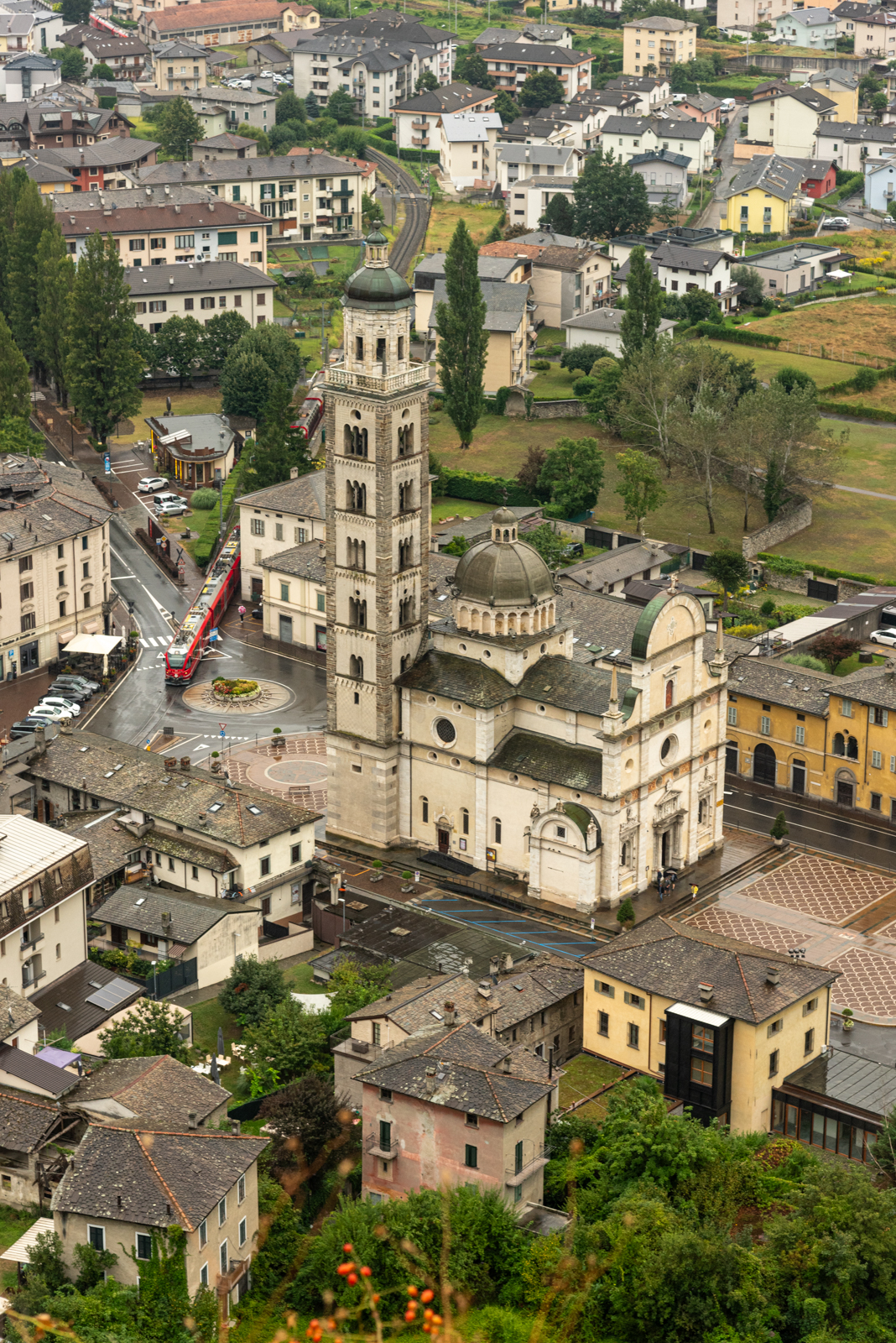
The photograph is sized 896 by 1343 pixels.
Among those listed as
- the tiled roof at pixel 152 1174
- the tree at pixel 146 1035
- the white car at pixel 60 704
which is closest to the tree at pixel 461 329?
the white car at pixel 60 704

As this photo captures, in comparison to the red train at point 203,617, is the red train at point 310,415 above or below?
above

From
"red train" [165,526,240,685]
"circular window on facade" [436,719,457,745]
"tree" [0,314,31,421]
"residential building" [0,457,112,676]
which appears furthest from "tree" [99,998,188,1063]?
"tree" [0,314,31,421]

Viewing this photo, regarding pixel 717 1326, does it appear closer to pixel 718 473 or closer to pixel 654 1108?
pixel 654 1108

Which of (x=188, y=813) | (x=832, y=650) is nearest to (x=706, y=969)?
(x=188, y=813)

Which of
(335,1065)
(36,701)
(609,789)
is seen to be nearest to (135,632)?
(36,701)

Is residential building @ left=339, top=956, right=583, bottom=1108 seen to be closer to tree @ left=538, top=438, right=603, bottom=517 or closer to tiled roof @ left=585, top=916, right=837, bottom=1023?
tiled roof @ left=585, top=916, right=837, bottom=1023

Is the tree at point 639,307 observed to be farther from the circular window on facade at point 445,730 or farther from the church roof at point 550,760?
the church roof at point 550,760

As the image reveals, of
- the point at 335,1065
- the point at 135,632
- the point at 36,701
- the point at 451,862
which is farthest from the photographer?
the point at 135,632
